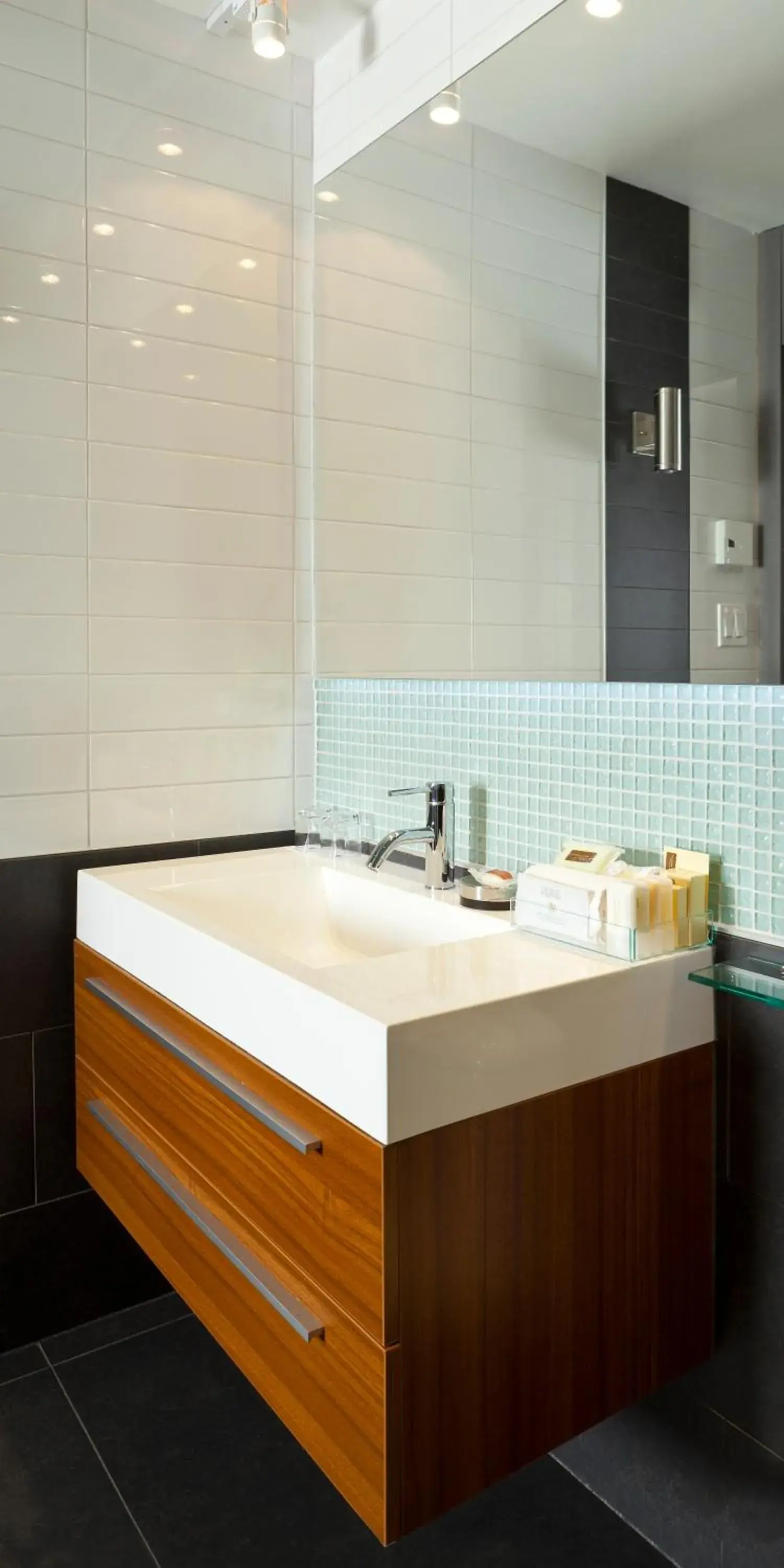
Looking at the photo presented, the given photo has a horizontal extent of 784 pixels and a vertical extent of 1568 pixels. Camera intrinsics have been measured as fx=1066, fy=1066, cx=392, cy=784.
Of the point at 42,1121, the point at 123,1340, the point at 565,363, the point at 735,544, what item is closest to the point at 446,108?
the point at 565,363

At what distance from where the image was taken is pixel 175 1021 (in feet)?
4.90

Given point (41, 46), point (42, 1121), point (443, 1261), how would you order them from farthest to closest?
point (42, 1121) < point (41, 46) < point (443, 1261)

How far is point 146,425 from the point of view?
1.93 metres

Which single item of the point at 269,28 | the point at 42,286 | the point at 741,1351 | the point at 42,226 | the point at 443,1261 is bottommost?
the point at 741,1351

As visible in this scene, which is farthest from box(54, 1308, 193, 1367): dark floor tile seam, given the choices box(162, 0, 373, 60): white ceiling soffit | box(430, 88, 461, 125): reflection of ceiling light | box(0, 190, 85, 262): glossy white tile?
box(162, 0, 373, 60): white ceiling soffit

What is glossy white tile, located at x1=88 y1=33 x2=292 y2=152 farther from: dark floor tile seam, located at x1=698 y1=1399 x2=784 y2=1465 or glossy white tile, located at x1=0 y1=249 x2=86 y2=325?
dark floor tile seam, located at x1=698 y1=1399 x2=784 y2=1465

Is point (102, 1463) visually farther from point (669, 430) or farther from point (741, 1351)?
point (669, 430)

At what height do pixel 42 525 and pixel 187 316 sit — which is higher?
pixel 187 316

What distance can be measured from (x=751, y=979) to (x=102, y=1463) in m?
1.27

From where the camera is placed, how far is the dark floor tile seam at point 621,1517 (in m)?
1.47

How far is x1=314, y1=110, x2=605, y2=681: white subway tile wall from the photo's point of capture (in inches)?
61.8

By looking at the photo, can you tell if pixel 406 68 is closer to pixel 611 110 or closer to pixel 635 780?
pixel 611 110

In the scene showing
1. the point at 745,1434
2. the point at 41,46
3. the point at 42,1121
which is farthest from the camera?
the point at 42,1121

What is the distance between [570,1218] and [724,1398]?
411 mm
